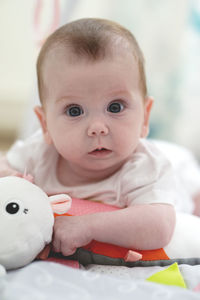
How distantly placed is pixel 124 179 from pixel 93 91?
216 mm

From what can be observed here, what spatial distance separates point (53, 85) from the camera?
900 millimetres

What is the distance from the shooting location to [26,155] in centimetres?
109

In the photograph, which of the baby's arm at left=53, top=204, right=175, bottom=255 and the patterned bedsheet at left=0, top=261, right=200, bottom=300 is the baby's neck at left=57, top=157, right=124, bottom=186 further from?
the patterned bedsheet at left=0, top=261, right=200, bottom=300

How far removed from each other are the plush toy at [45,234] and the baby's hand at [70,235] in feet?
0.10

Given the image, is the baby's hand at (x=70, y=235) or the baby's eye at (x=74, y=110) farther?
the baby's eye at (x=74, y=110)

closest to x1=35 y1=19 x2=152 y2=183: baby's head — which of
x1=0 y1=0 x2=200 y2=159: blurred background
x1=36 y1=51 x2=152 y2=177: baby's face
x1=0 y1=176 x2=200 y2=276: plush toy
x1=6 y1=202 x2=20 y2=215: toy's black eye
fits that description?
x1=36 y1=51 x2=152 y2=177: baby's face

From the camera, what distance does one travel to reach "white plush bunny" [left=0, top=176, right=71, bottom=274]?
667mm

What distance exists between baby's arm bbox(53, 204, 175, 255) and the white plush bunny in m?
0.04

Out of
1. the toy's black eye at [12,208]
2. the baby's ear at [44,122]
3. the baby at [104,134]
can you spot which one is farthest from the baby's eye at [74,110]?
the toy's black eye at [12,208]

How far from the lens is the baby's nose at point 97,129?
84cm

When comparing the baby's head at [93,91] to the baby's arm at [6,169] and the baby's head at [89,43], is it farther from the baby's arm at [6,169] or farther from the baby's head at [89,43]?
the baby's arm at [6,169]

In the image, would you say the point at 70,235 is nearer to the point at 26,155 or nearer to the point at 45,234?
the point at 45,234

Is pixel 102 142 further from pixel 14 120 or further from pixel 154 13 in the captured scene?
pixel 14 120

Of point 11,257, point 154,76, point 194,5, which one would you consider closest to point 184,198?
point 11,257
